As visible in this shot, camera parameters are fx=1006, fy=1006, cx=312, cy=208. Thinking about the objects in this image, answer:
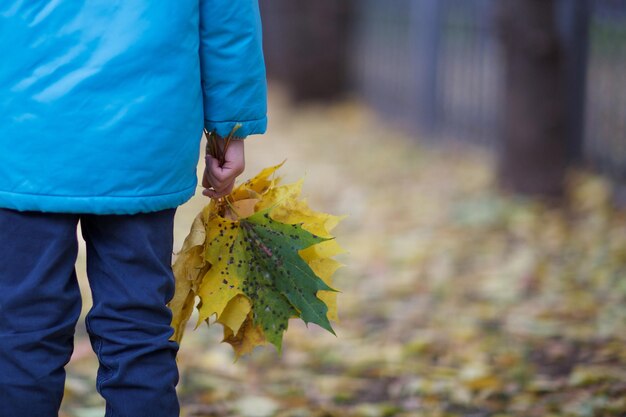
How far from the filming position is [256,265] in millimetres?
2250

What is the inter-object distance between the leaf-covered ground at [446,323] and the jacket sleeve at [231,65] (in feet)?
3.44

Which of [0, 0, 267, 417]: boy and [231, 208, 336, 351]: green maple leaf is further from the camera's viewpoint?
[231, 208, 336, 351]: green maple leaf

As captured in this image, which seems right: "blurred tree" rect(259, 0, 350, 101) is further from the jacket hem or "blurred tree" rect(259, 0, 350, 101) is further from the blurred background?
the jacket hem

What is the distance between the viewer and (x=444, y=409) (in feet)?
9.39

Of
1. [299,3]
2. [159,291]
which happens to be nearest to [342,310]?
[159,291]

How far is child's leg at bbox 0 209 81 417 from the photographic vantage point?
1.96 metres

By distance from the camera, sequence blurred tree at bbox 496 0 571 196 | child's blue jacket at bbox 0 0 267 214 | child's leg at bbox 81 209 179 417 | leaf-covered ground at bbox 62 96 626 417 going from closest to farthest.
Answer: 1. child's blue jacket at bbox 0 0 267 214
2. child's leg at bbox 81 209 179 417
3. leaf-covered ground at bbox 62 96 626 417
4. blurred tree at bbox 496 0 571 196

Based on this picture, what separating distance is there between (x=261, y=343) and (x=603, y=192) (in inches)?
135

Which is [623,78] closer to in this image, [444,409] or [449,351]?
[449,351]

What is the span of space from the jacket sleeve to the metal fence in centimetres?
364

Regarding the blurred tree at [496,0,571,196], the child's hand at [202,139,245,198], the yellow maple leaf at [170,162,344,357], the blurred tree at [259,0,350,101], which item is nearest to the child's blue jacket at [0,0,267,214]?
the child's hand at [202,139,245,198]


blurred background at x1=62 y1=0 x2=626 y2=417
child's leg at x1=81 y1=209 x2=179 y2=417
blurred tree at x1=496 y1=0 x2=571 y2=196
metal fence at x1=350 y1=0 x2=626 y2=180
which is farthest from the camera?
metal fence at x1=350 y1=0 x2=626 y2=180

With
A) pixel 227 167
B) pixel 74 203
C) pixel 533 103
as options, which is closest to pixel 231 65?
pixel 227 167

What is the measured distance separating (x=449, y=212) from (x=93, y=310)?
11.5 ft
